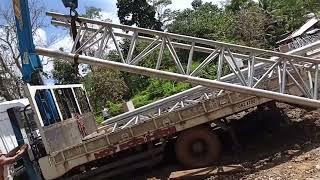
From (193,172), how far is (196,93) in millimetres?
3617

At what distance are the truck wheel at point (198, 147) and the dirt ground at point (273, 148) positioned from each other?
28 cm

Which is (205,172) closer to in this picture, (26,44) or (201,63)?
(201,63)

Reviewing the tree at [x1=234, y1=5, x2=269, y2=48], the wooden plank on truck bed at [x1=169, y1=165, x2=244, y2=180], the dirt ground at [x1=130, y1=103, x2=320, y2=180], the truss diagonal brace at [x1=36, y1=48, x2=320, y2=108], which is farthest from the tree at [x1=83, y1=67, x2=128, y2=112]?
the wooden plank on truck bed at [x1=169, y1=165, x2=244, y2=180]

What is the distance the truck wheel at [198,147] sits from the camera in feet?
34.1

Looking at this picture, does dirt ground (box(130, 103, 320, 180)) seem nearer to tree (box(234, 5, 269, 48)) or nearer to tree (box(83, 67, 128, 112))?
tree (box(234, 5, 269, 48))

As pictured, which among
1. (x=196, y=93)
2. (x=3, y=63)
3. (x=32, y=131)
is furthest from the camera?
(x=3, y=63)

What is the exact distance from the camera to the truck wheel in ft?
34.1

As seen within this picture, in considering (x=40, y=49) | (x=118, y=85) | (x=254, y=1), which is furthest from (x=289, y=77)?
(x=254, y=1)

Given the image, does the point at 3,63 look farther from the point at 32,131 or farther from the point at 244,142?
the point at 244,142

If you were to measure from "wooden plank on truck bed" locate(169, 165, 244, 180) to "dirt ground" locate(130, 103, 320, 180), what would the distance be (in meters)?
0.08

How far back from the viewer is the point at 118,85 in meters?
31.7

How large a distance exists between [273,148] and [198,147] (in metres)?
1.65

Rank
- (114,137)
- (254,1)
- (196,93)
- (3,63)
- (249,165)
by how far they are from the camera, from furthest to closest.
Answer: (254,1)
(3,63)
(196,93)
(114,137)
(249,165)

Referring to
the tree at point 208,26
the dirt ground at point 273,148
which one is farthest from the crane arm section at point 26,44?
the tree at point 208,26
